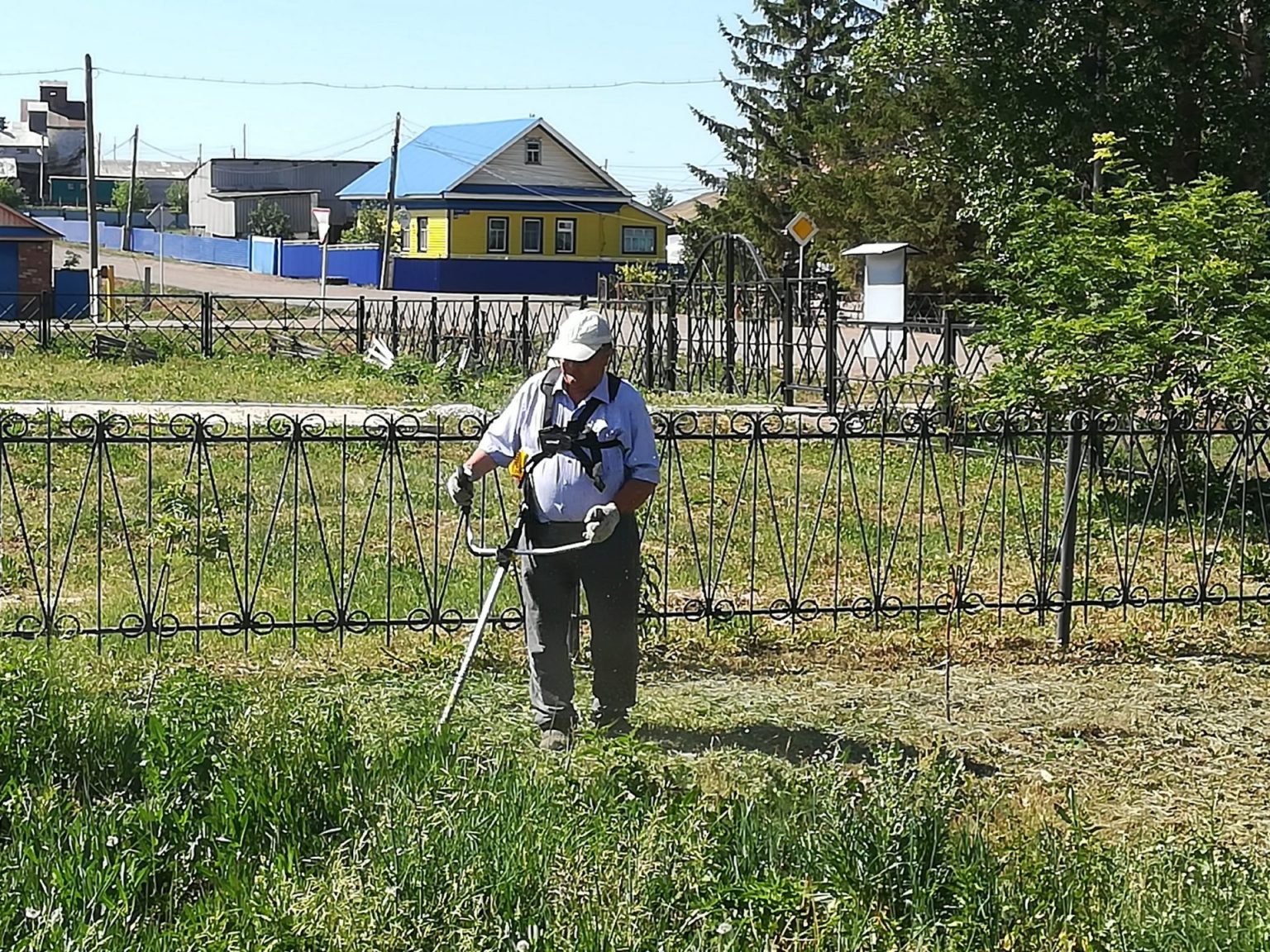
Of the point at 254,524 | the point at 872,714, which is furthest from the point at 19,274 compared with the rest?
the point at 872,714

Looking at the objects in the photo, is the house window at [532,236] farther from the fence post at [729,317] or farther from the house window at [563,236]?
the fence post at [729,317]

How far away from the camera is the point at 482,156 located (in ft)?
172

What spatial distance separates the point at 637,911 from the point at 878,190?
26.8 metres

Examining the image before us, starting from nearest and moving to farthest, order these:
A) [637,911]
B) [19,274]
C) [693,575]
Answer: [637,911] < [693,575] < [19,274]

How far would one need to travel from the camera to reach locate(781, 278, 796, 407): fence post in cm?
1744

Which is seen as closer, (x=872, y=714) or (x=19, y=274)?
(x=872, y=714)

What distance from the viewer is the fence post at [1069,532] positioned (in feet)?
24.7

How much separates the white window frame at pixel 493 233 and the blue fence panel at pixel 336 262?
3.30 m

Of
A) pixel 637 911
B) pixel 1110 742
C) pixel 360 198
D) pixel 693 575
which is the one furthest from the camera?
pixel 360 198

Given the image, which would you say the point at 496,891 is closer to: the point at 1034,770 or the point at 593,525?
the point at 593,525

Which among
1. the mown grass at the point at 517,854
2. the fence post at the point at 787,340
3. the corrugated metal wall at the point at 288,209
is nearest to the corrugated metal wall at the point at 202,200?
the corrugated metal wall at the point at 288,209

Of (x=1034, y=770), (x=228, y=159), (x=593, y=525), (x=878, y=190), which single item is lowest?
(x=1034, y=770)

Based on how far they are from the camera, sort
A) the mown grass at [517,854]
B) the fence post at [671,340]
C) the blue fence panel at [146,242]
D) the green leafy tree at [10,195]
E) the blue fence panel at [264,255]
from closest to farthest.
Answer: the mown grass at [517,854] → the fence post at [671,340] → the blue fence panel at [264,255] → the blue fence panel at [146,242] → the green leafy tree at [10,195]

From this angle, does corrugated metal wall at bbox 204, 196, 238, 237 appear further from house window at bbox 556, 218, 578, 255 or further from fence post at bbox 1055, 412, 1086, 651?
fence post at bbox 1055, 412, 1086, 651
